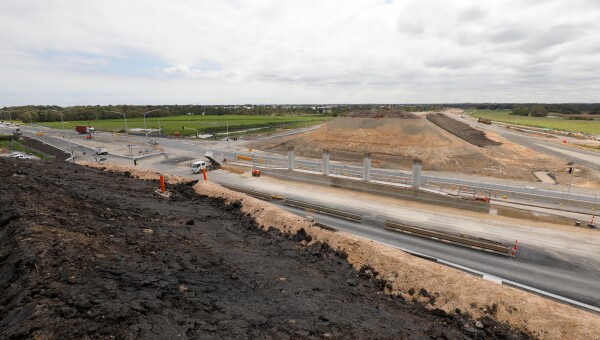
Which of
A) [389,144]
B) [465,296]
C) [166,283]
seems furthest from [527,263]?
[389,144]

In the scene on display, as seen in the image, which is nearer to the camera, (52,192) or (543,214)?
(52,192)

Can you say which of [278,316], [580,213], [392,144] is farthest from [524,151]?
[278,316]

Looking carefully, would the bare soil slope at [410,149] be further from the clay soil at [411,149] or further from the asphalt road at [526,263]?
the asphalt road at [526,263]

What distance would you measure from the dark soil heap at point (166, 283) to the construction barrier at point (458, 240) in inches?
338

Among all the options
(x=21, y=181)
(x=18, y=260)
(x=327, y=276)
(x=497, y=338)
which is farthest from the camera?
(x=21, y=181)

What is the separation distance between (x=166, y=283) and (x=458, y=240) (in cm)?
2084

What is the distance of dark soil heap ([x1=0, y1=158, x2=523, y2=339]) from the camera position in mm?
8414

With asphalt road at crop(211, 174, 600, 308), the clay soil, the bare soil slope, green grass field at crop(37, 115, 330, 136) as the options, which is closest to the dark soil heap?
asphalt road at crop(211, 174, 600, 308)

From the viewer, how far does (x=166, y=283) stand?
11289mm

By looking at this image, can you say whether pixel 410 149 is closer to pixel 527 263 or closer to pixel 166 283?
pixel 527 263

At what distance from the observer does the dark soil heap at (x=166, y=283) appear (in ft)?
27.6

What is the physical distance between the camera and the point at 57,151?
6316cm

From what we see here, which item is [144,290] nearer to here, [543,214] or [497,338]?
[497,338]

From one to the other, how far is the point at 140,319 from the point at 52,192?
1474cm
